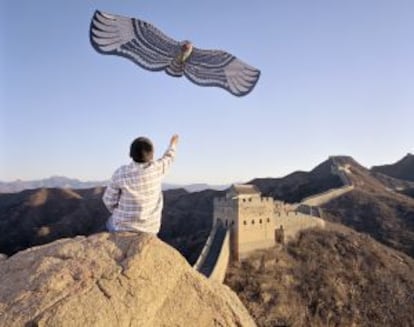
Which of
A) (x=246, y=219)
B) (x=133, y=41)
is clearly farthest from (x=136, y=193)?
(x=246, y=219)

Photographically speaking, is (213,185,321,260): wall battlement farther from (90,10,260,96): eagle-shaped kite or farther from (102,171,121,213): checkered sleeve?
(102,171,121,213): checkered sleeve

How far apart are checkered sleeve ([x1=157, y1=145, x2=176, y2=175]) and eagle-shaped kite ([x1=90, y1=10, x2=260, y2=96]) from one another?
228 inches

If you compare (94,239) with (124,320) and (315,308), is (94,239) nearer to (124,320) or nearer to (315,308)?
(124,320)

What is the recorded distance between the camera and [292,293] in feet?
102

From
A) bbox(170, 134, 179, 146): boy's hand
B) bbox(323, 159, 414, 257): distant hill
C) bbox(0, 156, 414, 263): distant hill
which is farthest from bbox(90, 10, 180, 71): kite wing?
bbox(323, 159, 414, 257): distant hill

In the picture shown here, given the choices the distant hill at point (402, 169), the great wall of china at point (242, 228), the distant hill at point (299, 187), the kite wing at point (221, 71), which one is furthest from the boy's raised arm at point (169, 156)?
the distant hill at point (402, 169)

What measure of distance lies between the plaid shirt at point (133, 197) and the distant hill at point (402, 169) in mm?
93201

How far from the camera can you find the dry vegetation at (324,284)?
96.4 ft

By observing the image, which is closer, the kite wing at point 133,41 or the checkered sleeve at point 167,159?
the checkered sleeve at point 167,159

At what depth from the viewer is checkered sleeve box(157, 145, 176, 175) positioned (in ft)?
17.6

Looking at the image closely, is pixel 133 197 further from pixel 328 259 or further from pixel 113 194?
pixel 328 259

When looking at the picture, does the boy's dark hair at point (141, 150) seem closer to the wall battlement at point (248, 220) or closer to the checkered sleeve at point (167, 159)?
the checkered sleeve at point (167, 159)

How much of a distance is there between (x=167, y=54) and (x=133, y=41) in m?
1.01

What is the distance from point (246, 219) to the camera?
34031 millimetres
